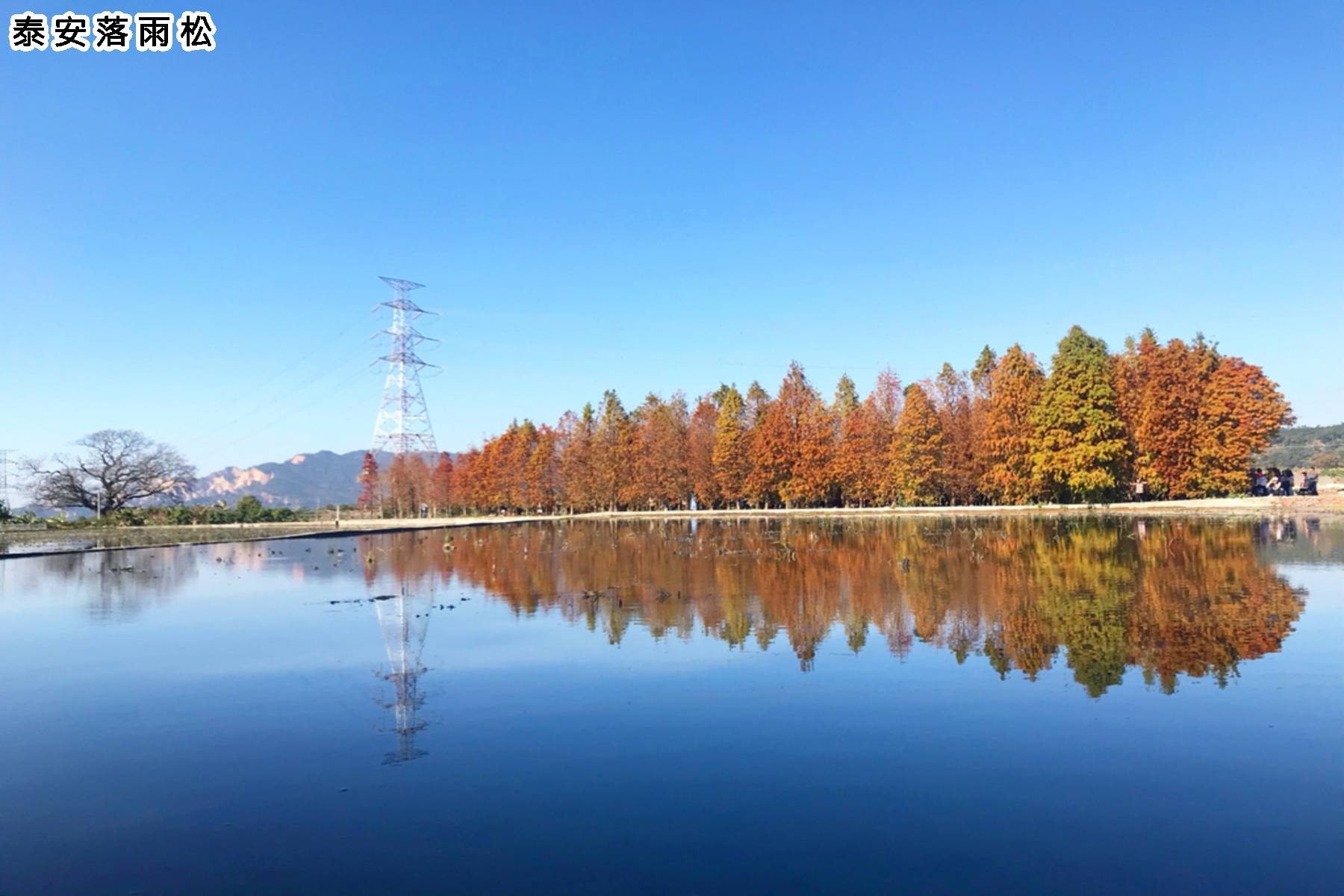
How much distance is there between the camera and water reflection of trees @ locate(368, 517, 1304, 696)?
44.6 feet

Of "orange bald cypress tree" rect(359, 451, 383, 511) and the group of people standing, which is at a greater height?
"orange bald cypress tree" rect(359, 451, 383, 511)

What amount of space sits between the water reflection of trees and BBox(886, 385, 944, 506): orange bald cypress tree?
31.0 m

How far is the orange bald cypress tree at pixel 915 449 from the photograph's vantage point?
7188 centimetres

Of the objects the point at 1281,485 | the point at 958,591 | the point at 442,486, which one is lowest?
the point at 958,591

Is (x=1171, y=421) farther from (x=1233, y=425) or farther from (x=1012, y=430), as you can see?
(x=1012, y=430)

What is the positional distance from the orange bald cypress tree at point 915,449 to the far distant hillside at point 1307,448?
271ft

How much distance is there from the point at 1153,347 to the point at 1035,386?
10.2m

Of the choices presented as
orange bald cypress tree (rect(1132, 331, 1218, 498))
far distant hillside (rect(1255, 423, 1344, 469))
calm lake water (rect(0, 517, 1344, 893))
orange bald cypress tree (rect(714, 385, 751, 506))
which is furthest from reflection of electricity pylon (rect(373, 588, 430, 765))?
far distant hillside (rect(1255, 423, 1344, 469))

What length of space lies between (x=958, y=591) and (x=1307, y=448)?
171 metres

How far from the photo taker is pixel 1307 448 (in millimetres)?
150625

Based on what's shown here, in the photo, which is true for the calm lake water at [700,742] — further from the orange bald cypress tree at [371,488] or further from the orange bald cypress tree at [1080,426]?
the orange bald cypress tree at [371,488]

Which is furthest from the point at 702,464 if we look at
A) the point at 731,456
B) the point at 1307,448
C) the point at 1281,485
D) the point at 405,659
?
the point at 1307,448

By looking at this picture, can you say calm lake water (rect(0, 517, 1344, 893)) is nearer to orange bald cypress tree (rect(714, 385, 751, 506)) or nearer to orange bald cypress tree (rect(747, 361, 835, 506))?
orange bald cypress tree (rect(747, 361, 835, 506))

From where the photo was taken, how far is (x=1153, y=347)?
223 feet
